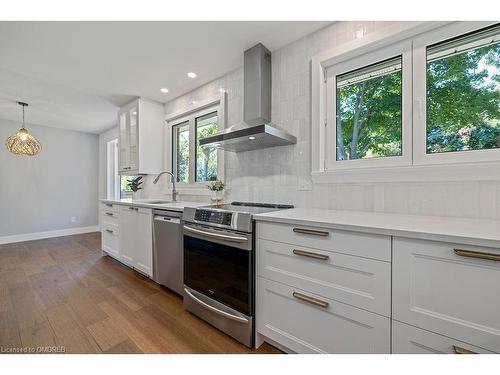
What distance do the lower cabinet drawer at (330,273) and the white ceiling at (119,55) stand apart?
177cm

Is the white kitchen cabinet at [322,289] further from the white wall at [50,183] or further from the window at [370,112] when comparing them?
the white wall at [50,183]

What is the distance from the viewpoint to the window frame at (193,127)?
8.36 ft

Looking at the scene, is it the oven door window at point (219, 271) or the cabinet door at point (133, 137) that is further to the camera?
the cabinet door at point (133, 137)

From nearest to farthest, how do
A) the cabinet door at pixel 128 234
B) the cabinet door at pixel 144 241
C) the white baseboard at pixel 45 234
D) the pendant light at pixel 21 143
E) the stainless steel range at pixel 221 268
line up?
the stainless steel range at pixel 221 268, the cabinet door at pixel 144 241, the cabinet door at pixel 128 234, the pendant light at pixel 21 143, the white baseboard at pixel 45 234

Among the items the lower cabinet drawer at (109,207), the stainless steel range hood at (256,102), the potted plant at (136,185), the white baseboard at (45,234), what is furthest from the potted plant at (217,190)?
the white baseboard at (45,234)

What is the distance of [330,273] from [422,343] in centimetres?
43

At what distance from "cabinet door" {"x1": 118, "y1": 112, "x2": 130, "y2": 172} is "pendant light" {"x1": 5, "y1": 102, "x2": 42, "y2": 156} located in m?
1.54

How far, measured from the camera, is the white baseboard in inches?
164

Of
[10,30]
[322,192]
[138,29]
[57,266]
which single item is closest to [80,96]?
[10,30]

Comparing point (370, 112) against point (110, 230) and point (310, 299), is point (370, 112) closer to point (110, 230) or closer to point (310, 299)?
point (310, 299)

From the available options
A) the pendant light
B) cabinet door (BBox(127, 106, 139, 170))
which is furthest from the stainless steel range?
the pendant light

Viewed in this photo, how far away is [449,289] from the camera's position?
0.85m

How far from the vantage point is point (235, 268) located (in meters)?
1.47

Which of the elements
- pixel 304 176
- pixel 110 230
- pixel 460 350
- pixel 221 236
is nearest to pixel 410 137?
pixel 304 176
